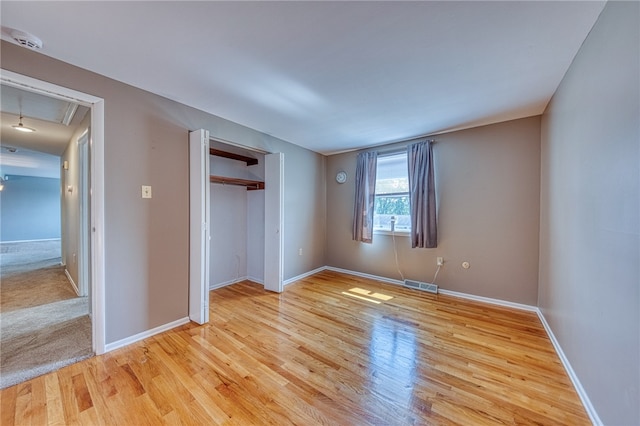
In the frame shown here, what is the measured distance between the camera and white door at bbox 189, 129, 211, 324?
243 centimetres

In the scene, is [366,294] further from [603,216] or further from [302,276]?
[603,216]

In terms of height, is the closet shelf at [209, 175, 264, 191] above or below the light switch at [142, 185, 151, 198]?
above

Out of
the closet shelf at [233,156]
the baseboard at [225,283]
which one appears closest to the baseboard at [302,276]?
the baseboard at [225,283]

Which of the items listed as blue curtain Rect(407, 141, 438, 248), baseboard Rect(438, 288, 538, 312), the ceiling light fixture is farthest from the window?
the ceiling light fixture

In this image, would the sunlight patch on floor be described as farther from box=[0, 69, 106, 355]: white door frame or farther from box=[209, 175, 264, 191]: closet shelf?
box=[0, 69, 106, 355]: white door frame

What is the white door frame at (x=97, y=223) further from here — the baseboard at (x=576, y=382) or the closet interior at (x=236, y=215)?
the baseboard at (x=576, y=382)

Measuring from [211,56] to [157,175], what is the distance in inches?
49.4

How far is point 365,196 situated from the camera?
13.2 ft

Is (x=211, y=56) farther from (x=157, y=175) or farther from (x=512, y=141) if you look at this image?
(x=512, y=141)

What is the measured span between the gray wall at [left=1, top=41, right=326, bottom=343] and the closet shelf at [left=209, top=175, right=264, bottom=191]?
712 mm

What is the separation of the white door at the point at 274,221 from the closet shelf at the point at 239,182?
15.3 inches

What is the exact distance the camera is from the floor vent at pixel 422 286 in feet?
11.2

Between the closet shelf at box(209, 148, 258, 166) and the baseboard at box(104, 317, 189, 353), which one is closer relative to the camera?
the baseboard at box(104, 317, 189, 353)

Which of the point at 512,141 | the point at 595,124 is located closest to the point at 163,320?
the point at 595,124
